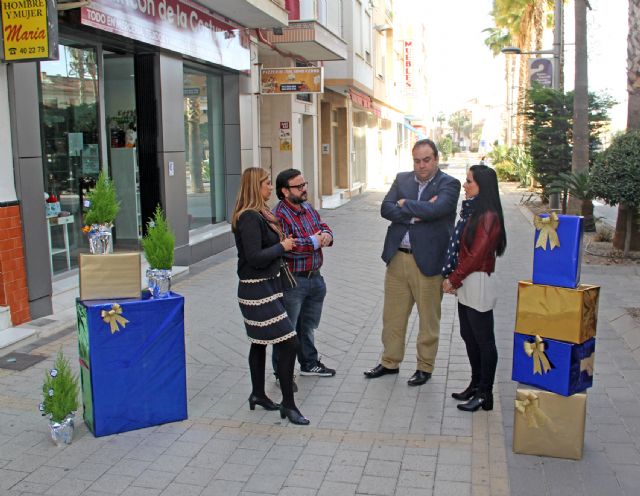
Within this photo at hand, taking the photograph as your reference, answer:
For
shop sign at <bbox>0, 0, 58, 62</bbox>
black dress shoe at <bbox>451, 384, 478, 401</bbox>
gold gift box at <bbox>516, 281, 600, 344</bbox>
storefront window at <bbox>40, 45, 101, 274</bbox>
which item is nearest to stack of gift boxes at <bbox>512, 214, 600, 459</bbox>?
gold gift box at <bbox>516, 281, 600, 344</bbox>

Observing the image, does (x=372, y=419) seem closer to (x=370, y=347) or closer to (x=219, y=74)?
(x=370, y=347)

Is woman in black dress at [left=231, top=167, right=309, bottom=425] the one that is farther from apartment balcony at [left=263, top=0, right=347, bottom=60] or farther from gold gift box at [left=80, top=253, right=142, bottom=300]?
apartment balcony at [left=263, top=0, right=347, bottom=60]

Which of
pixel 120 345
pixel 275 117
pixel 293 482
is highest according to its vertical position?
pixel 275 117

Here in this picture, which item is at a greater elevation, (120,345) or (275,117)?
(275,117)

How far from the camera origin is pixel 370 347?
683 cm

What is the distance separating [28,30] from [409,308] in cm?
427

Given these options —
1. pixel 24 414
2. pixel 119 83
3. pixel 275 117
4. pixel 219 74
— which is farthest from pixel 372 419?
pixel 275 117

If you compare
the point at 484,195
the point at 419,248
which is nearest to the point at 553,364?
the point at 484,195

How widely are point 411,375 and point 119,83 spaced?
23.8ft

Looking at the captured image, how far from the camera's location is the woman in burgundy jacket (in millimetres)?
4875

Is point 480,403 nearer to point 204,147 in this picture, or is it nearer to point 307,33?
point 204,147

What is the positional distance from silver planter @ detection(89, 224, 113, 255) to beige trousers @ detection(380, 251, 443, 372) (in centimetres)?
214

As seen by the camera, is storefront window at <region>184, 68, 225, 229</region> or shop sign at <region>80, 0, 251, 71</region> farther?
storefront window at <region>184, 68, 225, 229</region>

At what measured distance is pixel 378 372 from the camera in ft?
19.2
